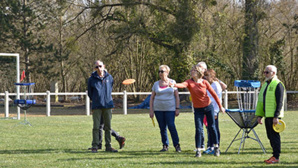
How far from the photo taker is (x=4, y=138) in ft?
48.3

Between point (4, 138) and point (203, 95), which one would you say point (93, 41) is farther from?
point (203, 95)

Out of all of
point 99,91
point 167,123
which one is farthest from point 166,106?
point 99,91

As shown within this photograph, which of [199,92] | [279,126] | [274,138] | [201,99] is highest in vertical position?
[199,92]

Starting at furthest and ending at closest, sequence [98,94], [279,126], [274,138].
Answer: [98,94] < [274,138] < [279,126]

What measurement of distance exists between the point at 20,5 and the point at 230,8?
18.6 metres

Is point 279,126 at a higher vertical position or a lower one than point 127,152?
higher

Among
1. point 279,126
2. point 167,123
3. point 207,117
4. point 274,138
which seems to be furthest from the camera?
point 167,123

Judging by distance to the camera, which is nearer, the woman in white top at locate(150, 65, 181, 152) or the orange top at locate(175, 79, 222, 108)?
the orange top at locate(175, 79, 222, 108)

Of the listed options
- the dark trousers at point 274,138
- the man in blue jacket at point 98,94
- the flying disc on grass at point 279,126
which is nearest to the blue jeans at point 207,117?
the dark trousers at point 274,138

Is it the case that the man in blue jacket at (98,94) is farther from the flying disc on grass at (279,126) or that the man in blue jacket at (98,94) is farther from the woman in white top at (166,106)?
the flying disc on grass at (279,126)

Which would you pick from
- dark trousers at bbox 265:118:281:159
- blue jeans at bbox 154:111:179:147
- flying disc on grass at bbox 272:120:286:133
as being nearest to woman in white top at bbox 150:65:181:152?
blue jeans at bbox 154:111:179:147

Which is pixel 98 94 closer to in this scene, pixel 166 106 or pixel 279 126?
pixel 166 106

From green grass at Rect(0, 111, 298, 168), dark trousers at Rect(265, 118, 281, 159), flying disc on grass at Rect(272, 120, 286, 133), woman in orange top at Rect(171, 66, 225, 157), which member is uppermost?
woman in orange top at Rect(171, 66, 225, 157)

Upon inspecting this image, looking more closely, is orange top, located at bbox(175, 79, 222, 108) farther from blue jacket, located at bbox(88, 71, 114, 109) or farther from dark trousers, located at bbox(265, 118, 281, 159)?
blue jacket, located at bbox(88, 71, 114, 109)
